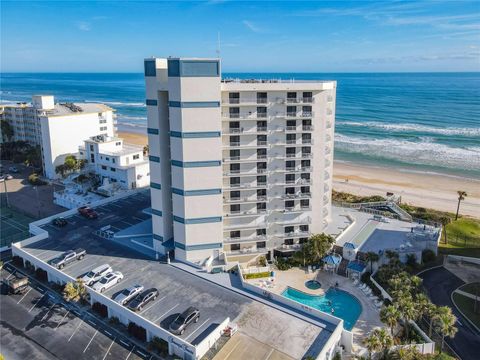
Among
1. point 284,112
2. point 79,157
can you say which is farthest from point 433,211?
point 79,157

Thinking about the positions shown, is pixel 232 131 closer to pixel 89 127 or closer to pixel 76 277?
pixel 76 277

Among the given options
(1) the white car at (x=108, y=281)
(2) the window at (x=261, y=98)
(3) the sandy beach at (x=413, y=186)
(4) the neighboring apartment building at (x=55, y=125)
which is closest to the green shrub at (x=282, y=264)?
(1) the white car at (x=108, y=281)

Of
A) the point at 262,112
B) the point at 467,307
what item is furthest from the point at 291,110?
the point at 467,307

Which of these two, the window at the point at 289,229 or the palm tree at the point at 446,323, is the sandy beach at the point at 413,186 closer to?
the window at the point at 289,229

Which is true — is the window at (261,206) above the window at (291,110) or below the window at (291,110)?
below

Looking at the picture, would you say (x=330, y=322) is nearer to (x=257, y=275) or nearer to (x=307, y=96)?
(x=257, y=275)

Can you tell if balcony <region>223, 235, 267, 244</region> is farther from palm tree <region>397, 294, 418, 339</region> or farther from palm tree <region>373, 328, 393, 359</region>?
palm tree <region>373, 328, 393, 359</region>
